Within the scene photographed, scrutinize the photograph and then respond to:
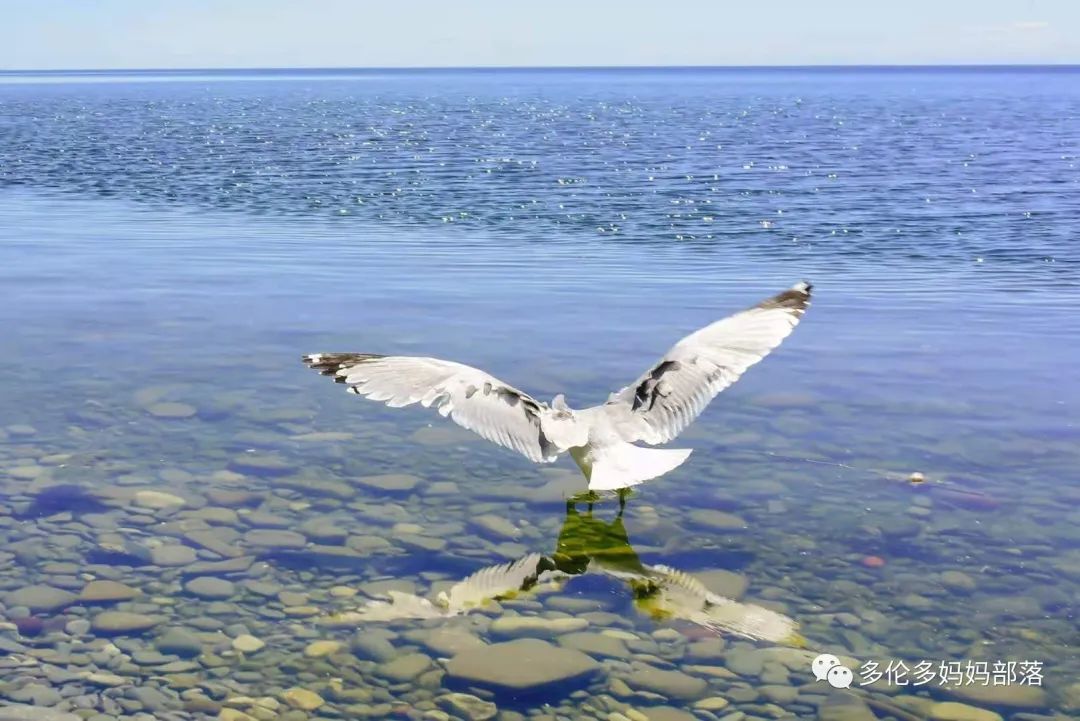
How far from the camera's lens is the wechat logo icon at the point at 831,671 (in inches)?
268

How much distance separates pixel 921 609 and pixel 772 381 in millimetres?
5103

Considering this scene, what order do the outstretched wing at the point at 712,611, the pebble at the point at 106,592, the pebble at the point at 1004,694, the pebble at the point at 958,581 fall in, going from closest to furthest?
the pebble at the point at 1004,694
the outstretched wing at the point at 712,611
the pebble at the point at 106,592
the pebble at the point at 958,581

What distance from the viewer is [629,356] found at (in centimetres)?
1380

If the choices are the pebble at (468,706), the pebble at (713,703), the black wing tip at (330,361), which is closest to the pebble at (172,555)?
the black wing tip at (330,361)

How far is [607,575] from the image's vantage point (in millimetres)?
8266

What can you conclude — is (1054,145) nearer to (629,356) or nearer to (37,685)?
(629,356)

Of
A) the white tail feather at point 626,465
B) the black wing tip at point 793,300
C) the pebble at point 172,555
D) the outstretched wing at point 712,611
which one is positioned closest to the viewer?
the outstretched wing at point 712,611

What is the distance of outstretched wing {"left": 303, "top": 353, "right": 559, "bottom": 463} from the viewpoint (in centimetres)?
907

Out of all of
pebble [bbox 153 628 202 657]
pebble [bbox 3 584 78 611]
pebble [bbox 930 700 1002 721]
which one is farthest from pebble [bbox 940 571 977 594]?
pebble [bbox 3 584 78 611]

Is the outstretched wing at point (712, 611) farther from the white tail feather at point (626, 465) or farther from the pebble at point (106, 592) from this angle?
the pebble at point (106, 592)

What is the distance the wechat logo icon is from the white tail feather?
1.86 meters

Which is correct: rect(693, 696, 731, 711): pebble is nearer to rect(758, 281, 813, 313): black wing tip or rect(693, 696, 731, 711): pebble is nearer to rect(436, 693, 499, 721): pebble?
rect(436, 693, 499, 721): pebble

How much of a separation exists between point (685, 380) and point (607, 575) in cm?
183

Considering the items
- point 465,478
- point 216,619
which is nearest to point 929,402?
point 465,478
